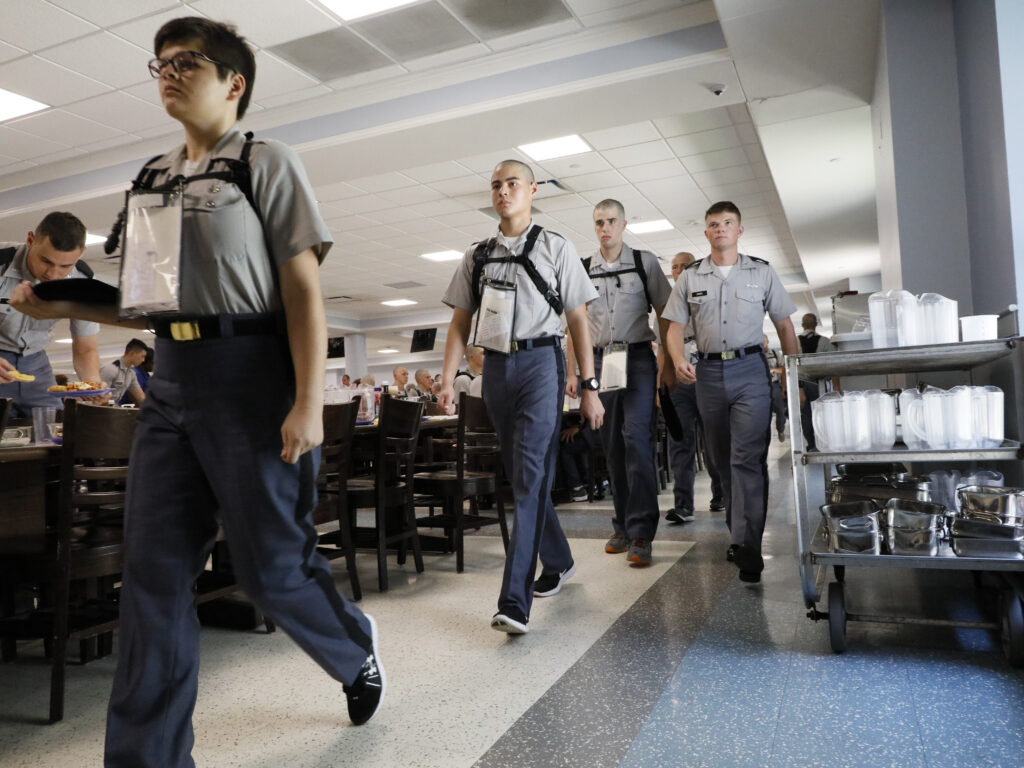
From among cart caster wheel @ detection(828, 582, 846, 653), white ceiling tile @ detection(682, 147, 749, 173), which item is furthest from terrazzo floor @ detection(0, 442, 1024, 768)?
white ceiling tile @ detection(682, 147, 749, 173)

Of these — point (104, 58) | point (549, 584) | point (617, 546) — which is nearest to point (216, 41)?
point (549, 584)

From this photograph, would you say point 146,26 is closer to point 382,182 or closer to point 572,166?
point 382,182

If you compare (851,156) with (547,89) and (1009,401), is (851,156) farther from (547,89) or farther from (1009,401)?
(1009,401)

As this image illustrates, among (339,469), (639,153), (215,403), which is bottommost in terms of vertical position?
(339,469)

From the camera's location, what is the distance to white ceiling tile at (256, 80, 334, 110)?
581cm

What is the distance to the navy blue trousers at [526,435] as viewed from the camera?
2.32 m

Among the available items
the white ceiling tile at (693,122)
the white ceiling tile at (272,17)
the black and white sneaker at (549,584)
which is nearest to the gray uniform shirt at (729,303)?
the black and white sneaker at (549,584)

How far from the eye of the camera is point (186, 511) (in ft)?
4.31

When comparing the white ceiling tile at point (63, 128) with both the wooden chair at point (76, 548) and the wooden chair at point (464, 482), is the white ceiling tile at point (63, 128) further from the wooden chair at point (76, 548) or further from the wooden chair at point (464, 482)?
the wooden chair at point (76, 548)

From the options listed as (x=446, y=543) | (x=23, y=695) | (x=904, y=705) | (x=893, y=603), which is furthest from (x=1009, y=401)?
(x=23, y=695)

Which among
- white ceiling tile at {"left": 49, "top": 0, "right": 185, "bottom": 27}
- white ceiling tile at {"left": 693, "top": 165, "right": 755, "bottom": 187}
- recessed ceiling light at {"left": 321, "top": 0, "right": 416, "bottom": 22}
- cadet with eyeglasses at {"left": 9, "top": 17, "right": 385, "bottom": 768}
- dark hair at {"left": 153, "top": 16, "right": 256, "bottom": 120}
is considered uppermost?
recessed ceiling light at {"left": 321, "top": 0, "right": 416, "bottom": 22}

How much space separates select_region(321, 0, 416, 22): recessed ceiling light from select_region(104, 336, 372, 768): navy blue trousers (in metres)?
3.95

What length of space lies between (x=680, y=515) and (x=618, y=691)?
110 inches

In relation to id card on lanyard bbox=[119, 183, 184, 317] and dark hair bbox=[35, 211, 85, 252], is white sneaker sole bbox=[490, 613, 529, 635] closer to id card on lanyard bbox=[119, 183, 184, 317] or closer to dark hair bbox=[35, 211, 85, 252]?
id card on lanyard bbox=[119, 183, 184, 317]
